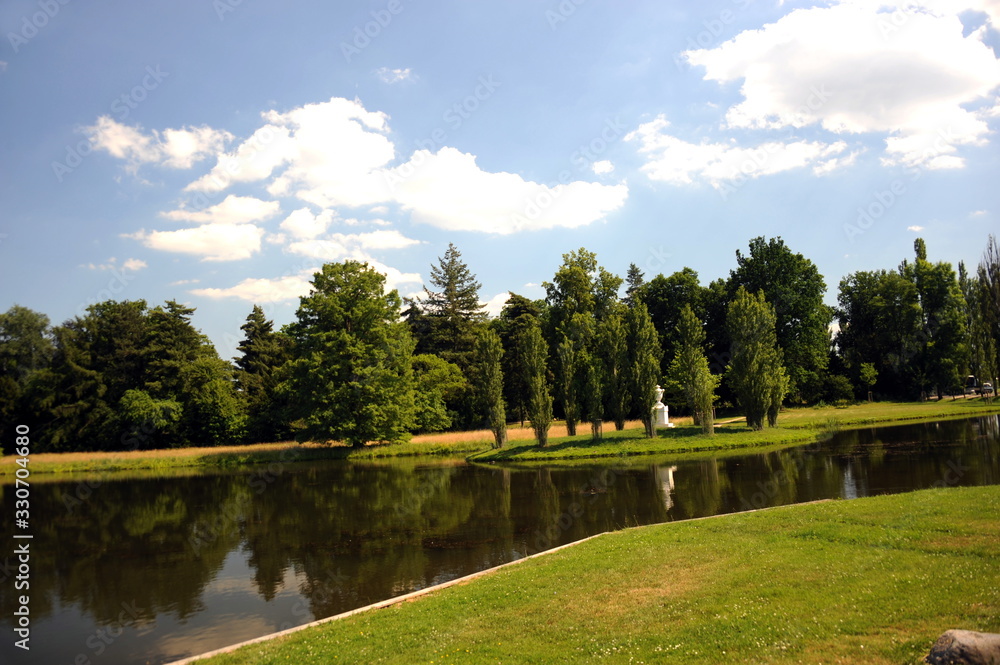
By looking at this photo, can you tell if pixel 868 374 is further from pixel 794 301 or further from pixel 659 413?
pixel 659 413

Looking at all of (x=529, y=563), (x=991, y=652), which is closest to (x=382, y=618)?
(x=529, y=563)

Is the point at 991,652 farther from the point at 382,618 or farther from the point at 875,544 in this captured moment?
the point at 382,618

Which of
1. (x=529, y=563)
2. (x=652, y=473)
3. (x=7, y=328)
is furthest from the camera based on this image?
(x=7, y=328)

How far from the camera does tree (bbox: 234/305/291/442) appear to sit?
63562 mm

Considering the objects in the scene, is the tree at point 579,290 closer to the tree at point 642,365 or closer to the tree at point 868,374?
the tree at point 642,365

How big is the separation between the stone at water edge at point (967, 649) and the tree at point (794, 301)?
59.9 m

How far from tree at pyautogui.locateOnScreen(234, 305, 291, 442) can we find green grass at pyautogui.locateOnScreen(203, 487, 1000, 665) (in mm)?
47031

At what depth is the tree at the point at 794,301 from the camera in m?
61.4

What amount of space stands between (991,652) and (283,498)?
29.7 meters

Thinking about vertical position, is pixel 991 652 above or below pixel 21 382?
below

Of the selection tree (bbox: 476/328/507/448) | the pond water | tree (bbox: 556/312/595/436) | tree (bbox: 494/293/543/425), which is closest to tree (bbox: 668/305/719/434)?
tree (bbox: 556/312/595/436)

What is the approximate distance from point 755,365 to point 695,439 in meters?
7.99

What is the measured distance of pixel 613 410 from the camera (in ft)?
142

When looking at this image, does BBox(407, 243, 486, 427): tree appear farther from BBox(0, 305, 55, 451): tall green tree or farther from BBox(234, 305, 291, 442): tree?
BBox(0, 305, 55, 451): tall green tree
